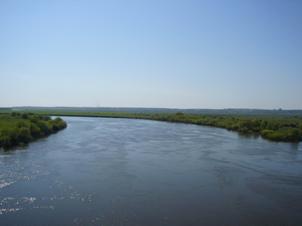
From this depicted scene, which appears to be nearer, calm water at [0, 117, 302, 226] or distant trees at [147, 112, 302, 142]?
calm water at [0, 117, 302, 226]

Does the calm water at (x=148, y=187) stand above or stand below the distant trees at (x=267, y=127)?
below

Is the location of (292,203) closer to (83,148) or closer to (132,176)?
(132,176)

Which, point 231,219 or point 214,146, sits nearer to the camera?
point 231,219

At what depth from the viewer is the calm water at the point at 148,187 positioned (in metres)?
A: 10.8

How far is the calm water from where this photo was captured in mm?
10844

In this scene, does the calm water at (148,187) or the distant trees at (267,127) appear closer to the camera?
the calm water at (148,187)

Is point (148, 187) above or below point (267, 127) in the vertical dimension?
below

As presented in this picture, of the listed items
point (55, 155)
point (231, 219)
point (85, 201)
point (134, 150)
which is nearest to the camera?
point (231, 219)

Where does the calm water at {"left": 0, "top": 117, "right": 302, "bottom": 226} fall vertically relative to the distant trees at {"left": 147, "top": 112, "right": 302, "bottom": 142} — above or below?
below

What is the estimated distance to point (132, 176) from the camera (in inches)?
633

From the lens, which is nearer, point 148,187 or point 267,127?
point 148,187

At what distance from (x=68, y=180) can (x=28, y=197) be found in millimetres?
2716

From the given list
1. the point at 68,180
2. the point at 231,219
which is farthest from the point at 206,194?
the point at 68,180

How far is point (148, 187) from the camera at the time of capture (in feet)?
46.4
